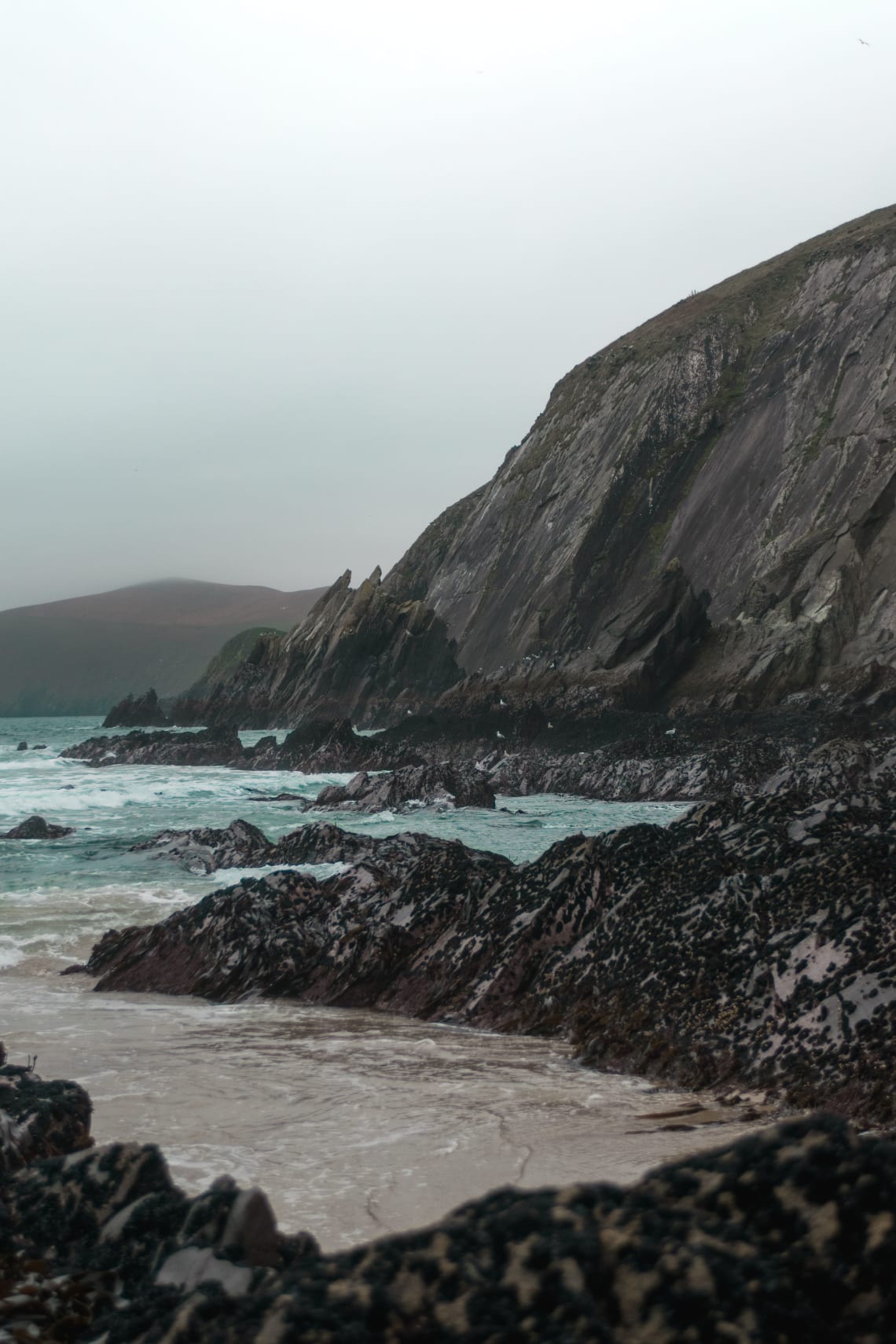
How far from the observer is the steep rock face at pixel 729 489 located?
42.2 metres

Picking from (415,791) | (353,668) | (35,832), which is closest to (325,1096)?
(35,832)

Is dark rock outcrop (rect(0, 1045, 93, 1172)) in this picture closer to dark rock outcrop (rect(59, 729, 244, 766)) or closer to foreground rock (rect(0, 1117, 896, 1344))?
foreground rock (rect(0, 1117, 896, 1344))

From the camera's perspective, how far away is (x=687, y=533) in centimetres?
6053

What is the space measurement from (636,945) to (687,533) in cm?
5556

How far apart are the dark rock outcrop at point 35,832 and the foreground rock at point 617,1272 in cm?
1973

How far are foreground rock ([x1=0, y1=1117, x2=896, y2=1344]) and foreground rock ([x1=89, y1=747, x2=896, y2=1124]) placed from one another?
3.06m

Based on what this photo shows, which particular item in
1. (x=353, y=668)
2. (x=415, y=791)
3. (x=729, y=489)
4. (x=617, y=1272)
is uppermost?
(x=729, y=489)

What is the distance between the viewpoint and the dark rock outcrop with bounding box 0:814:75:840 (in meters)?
20.8

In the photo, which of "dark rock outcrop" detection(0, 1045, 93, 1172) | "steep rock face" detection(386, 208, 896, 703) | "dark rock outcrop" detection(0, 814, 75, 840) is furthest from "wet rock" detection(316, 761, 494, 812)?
"dark rock outcrop" detection(0, 1045, 93, 1172)

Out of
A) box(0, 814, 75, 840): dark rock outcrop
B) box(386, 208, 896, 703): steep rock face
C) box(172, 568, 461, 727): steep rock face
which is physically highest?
box(386, 208, 896, 703): steep rock face

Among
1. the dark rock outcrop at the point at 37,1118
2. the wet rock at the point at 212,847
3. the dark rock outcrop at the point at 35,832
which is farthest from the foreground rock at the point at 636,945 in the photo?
the dark rock outcrop at the point at 35,832

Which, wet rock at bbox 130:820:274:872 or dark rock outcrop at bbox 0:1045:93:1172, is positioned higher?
dark rock outcrop at bbox 0:1045:93:1172

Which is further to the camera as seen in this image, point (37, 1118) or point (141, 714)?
point (141, 714)

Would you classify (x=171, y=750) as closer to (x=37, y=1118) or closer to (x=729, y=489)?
(x=729, y=489)
